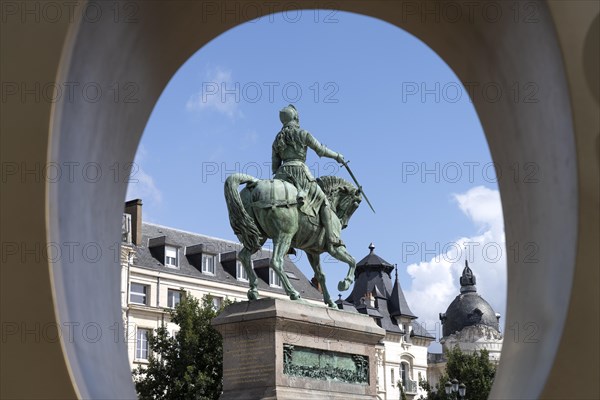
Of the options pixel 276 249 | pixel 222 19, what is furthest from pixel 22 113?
pixel 276 249

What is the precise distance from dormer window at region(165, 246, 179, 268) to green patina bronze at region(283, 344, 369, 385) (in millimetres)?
41326

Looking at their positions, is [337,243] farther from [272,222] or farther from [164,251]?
[164,251]

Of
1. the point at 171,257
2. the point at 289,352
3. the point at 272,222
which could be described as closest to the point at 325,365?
the point at 289,352

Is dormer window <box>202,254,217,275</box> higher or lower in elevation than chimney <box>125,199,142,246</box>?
lower

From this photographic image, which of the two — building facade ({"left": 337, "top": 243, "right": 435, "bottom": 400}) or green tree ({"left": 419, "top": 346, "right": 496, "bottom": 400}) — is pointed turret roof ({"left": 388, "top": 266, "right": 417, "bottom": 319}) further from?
green tree ({"left": 419, "top": 346, "right": 496, "bottom": 400})

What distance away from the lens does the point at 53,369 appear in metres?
6.62

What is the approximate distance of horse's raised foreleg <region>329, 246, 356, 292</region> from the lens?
1962cm

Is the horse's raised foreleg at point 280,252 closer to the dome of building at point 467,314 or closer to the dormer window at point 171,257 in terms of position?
the dormer window at point 171,257

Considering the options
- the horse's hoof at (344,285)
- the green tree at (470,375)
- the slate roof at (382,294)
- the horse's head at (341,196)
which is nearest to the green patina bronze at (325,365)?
the horse's hoof at (344,285)

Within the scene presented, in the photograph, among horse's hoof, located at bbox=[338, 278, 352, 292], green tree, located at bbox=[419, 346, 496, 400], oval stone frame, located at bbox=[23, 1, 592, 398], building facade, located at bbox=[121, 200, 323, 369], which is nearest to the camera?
oval stone frame, located at bbox=[23, 1, 592, 398]

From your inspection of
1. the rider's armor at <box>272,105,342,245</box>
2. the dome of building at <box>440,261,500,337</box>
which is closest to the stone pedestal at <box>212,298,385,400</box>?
the rider's armor at <box>272,105,342,245</box>

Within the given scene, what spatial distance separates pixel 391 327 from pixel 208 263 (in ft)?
81.3

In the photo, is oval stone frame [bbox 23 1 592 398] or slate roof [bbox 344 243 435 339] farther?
slate roof [bbox 344 243 435 339]

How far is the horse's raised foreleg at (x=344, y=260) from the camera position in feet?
64.4
